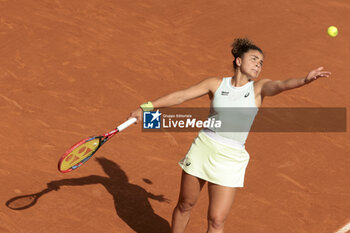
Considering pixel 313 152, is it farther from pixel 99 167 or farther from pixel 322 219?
pixel 99 167

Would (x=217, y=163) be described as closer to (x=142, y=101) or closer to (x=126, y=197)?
(x=126, y=197)

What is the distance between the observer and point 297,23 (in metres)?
13.7

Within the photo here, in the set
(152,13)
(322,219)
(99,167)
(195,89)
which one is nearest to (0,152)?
(99,167)

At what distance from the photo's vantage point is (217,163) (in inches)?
217

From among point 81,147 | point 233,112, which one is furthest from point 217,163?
point 81,147

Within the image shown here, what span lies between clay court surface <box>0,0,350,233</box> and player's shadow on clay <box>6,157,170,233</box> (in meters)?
0.02

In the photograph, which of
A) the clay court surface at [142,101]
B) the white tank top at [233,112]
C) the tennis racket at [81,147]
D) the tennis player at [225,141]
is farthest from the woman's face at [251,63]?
the clay court surface at [142,101]

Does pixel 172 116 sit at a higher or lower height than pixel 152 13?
lower

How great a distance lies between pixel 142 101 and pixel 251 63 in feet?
15.7

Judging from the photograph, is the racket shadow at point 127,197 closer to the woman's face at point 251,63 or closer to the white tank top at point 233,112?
the white tank top at point 233,112

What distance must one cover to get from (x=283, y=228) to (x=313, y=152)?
2.16 metres

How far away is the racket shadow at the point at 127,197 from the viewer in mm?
7105

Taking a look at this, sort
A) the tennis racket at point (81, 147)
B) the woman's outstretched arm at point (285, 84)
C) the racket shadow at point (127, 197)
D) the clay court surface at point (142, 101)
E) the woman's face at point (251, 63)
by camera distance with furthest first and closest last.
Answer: the clay court surface at point (142, 101), the racket shadow at point (127, 197), the tennis racket at point (81, 147), the woman's face at point (251, 63), the woman's outstretched arm at point (285, 84)

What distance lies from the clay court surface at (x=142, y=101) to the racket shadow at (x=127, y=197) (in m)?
0.02
